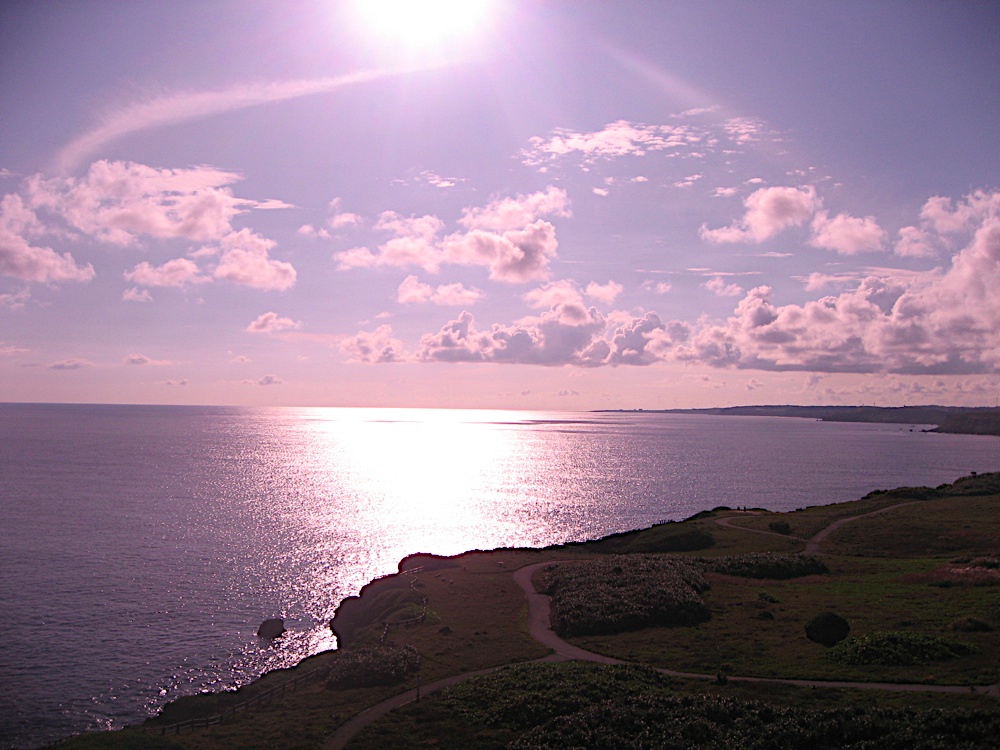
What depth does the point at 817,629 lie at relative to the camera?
1789 inches

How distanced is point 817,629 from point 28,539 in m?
99.9

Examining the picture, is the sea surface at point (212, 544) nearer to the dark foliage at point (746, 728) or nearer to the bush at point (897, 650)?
the dark foliage at point (746, 728)

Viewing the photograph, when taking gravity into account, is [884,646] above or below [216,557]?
above

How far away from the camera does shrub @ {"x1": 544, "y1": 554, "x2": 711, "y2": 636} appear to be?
5178 cm

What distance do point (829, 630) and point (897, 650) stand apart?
4.15 meters

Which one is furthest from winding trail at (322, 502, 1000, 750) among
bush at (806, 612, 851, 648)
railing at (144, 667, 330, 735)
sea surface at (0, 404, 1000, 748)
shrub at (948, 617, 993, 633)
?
sea surface at (0, 404, 1000, 748)

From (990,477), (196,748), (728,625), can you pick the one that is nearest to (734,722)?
(728,625)

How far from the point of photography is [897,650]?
136 ft

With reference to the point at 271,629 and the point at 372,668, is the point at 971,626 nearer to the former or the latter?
the point at 372,668

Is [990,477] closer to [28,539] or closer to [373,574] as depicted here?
[373,574]

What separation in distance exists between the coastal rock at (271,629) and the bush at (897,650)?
1769 inches

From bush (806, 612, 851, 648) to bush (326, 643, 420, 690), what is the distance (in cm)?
2633

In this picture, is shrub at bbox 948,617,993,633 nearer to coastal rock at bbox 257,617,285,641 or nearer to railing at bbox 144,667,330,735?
railing at bbox 144,667,330,735

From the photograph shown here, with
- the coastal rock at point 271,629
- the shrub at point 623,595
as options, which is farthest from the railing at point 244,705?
the shrub at point 623,595
